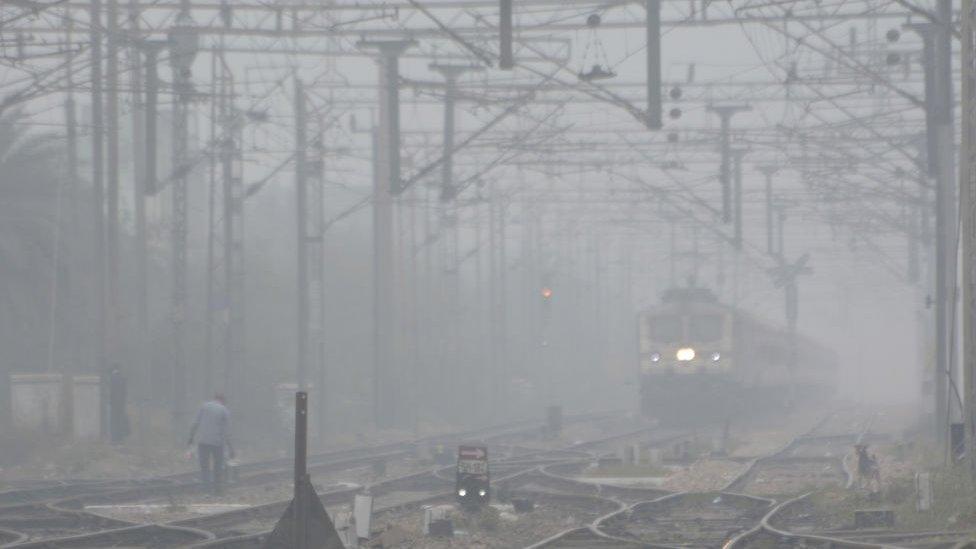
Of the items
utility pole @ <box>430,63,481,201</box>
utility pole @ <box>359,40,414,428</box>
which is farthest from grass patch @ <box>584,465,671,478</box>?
utility pole @ <box>359,40,414,428</box>

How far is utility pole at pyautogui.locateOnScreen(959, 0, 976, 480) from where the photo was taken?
16234mm

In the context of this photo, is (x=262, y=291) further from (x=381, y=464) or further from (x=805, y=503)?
(x=805, y=503)

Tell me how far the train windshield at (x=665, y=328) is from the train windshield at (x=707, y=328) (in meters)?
0.53

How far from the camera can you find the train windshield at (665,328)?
40531 millimetres

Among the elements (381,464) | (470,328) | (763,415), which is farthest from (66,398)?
(470,328)

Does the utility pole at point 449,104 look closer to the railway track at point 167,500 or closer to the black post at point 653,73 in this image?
the railway track at point 167,500

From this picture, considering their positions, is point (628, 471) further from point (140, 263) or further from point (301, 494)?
point (301, 494)

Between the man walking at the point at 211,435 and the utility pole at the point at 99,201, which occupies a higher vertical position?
the utility pole at the point at 99,201

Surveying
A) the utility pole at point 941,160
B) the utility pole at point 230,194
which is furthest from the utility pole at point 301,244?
the utility pole at point 941,160

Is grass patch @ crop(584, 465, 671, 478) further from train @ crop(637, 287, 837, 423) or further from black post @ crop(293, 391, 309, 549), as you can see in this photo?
train @ crop(637, 287, 837, 423)

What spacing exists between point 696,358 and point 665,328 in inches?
58.3

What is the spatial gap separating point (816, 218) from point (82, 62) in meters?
31.3

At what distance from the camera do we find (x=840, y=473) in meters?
24.1

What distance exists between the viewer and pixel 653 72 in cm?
2072
